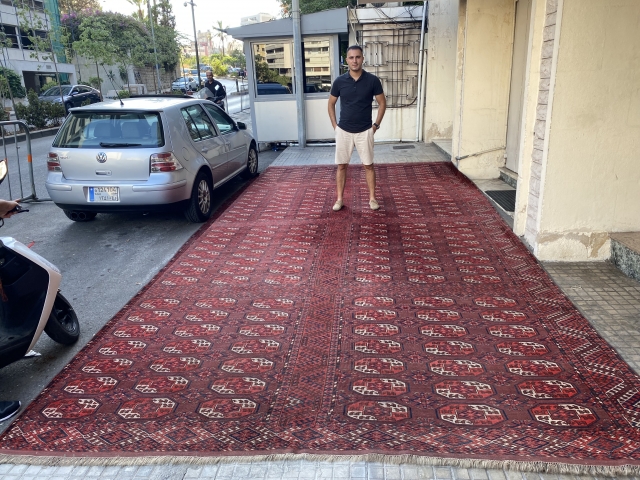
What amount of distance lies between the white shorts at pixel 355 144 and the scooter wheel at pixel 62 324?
4030 millimetres

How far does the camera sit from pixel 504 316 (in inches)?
160

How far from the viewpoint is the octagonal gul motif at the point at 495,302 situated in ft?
14.0

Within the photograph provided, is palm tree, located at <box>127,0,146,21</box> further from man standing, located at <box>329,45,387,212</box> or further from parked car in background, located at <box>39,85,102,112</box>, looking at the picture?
man standing, located at <box>329,45,387,212</box>

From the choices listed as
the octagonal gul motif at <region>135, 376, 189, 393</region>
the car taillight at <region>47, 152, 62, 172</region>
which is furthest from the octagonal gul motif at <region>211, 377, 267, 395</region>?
the car taillight at <region>47, 152, 62, 172</region>

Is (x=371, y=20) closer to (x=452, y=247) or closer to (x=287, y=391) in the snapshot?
(x=452, y=247)

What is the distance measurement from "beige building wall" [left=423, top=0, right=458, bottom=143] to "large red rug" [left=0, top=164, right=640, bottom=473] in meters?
7.63

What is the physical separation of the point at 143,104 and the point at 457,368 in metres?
5.40

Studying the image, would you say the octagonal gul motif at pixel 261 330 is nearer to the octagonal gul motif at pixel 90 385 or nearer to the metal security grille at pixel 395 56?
the octagonal gul motif at pixel 90 385

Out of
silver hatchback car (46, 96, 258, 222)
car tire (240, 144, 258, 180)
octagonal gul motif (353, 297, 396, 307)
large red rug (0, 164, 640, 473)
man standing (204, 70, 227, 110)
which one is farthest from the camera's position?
man standing (204, 70, 227, 110)

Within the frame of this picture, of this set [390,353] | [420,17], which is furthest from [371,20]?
[390,353]

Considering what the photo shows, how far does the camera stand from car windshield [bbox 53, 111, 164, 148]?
641cm

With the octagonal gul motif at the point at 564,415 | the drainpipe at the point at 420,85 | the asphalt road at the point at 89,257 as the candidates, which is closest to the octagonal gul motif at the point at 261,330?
the asphalt road at the point at 89,257

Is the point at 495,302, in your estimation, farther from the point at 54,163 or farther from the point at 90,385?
the point at 54,163

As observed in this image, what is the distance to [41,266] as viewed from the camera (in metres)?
3.57
